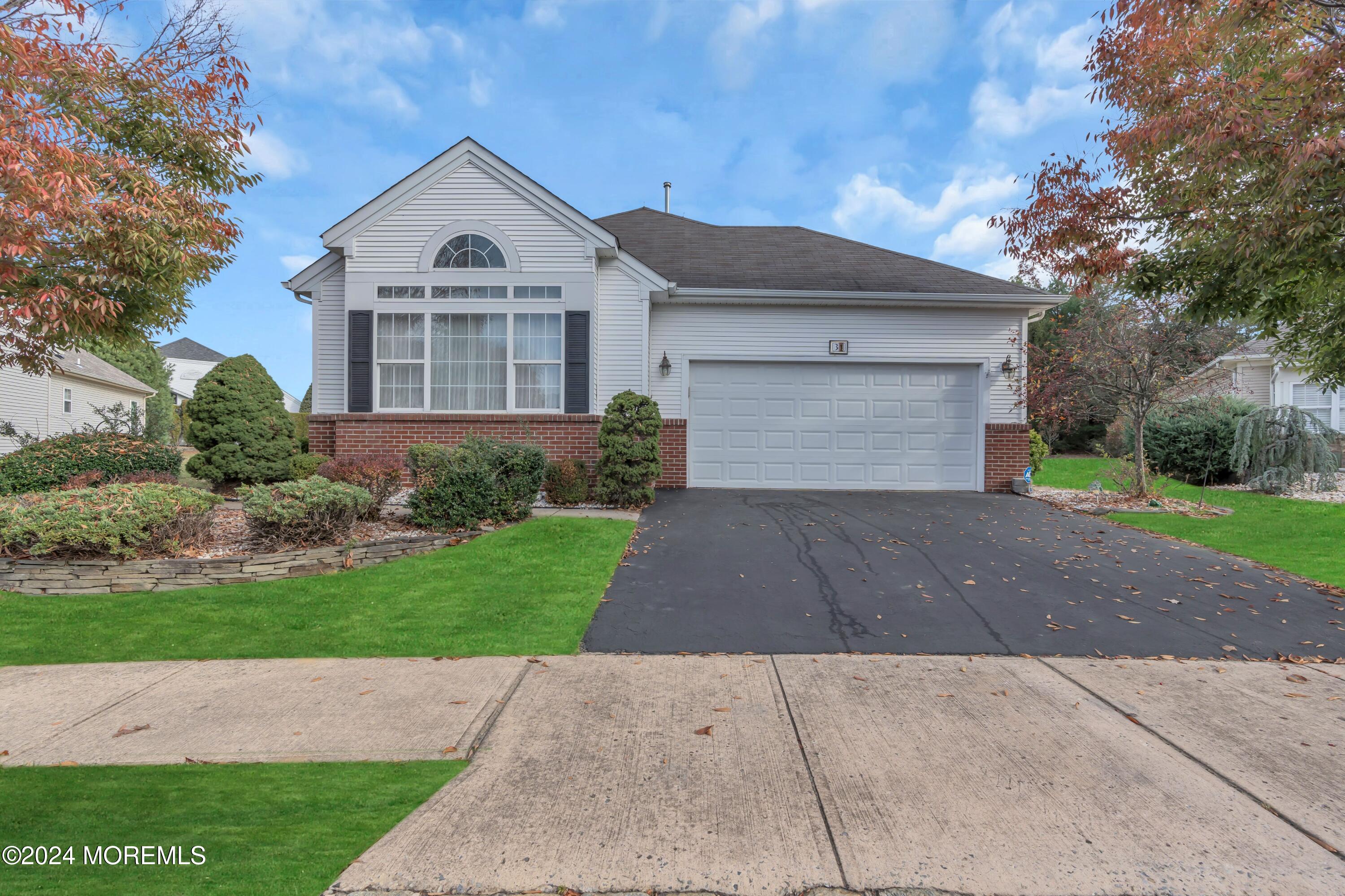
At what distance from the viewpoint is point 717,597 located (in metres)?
6.38

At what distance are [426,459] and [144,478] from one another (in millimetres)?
4254

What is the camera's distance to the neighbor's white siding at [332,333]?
39.6ft

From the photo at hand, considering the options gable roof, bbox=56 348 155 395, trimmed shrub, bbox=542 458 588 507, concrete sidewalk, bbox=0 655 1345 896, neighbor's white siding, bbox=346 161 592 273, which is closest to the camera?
concrete sidewalk, bbox=0 655 1345 896

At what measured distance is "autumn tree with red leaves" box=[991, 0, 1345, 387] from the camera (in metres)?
5.43

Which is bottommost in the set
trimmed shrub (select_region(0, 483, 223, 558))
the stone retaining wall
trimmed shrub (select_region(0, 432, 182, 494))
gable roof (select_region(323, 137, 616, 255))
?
the stone retaining wall

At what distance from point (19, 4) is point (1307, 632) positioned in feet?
42.5

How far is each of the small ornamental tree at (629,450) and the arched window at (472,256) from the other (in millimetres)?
3559

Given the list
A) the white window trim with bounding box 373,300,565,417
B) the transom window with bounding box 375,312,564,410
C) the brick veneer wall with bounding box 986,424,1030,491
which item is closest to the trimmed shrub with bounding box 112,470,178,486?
the white window trim with bounding box 373,300,565,417

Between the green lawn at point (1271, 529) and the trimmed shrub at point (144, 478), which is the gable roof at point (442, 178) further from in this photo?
the green lawn at point (1271, 529)

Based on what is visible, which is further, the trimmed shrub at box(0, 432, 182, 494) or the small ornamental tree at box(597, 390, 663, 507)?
the small ornamental tree at box(597, 390, 663, 507)

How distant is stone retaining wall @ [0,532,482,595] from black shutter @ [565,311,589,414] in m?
5.14

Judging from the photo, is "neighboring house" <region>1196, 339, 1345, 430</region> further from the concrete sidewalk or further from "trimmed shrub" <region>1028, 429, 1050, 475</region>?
the concrete sidewalk

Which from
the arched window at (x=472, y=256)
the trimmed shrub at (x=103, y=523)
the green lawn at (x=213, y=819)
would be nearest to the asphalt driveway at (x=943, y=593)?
the green lawn at (x=213, y=819)

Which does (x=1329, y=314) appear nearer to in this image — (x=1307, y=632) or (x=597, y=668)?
(x=1307, y=632)
